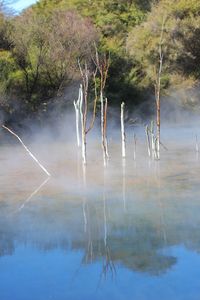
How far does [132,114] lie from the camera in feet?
61.9

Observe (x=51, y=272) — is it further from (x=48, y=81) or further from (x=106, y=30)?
(x=106, y=30)

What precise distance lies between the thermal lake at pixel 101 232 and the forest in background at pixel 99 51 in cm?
619

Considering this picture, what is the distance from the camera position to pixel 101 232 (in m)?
5.21

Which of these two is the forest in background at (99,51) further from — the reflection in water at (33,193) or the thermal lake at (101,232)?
the thermal lake at (101,232)

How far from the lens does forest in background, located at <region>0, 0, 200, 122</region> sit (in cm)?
1603

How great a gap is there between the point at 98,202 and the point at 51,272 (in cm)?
218

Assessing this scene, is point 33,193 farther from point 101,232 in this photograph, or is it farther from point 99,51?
point 99,51

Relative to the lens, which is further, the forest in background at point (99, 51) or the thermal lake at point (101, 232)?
the forest in background at point (99, 51)

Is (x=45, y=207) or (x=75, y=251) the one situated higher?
(x=75, y=251)

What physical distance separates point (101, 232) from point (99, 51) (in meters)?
13.4

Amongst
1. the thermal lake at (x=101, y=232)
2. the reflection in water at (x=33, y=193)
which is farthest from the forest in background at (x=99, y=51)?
the thermal lake at (x=101, y=232)

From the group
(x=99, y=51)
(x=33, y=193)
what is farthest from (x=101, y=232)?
(x=99, y=51)

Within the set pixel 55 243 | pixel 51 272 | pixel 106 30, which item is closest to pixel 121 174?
pixel 55 243

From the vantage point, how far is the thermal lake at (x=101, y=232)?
3.95 m
